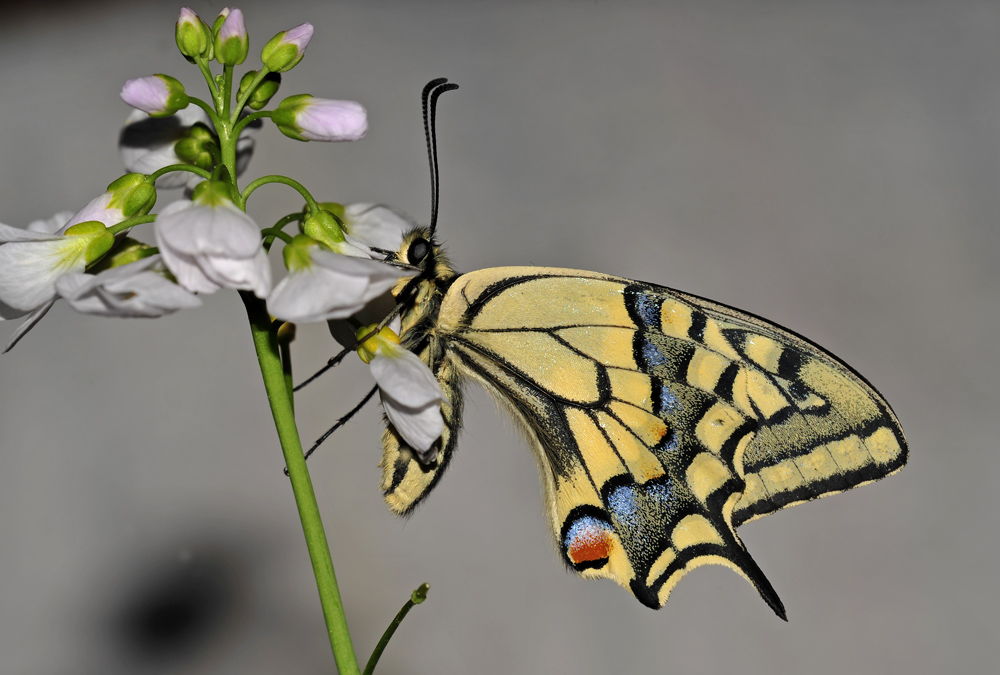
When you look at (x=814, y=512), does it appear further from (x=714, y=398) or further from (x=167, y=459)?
(x=167, y=459)

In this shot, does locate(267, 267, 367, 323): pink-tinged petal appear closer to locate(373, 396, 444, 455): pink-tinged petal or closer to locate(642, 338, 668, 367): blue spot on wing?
locate(373, 396, 444, 455): pink-tinged petal

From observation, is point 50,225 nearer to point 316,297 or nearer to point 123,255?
point 123,255

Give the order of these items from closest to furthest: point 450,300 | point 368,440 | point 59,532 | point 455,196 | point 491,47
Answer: point 450,300 → point 59,532 → point 368,440 → point 455,196 → point 491,47

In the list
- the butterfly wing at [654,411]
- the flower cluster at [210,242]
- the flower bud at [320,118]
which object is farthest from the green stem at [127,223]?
the butterfly wing at [654,411]

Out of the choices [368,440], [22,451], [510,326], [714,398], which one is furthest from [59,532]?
[714,398]

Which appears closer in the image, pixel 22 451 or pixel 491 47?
pixel 22 451

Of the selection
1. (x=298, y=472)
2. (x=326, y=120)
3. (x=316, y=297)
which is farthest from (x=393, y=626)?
(x=326, y=120)
